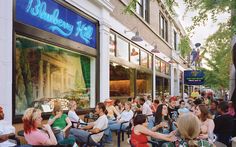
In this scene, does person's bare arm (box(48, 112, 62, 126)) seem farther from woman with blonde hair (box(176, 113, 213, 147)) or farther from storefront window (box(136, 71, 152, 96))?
storefront window (box(136, 71, 152, 96))

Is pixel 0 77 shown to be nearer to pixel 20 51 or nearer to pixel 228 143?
pixel 20 51

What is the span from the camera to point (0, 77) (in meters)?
6.94

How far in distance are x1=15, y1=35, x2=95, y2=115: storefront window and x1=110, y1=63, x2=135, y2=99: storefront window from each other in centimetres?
233

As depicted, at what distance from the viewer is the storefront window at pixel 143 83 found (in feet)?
64.7

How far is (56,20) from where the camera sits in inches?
385

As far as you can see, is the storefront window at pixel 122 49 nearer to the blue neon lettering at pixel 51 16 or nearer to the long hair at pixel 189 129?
the blue neon lettering at pixel 51 16

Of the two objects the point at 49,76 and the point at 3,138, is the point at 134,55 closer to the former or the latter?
the point at 49,76

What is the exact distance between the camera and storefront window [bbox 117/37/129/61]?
608 inches

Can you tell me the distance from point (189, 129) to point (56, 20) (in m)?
6.42

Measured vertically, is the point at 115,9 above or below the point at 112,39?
above

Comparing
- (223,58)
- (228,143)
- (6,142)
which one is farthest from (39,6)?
(223,58)

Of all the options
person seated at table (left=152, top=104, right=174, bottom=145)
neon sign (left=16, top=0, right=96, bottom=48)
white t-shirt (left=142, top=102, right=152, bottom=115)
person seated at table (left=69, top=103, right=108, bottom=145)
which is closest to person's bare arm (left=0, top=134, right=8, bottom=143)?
person seated at table (left=69, top=103, right=108, bottom=145)

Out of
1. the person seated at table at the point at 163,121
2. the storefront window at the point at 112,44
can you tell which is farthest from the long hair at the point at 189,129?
the storefront window at the point at 112,44

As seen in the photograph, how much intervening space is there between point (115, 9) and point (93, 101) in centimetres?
425
